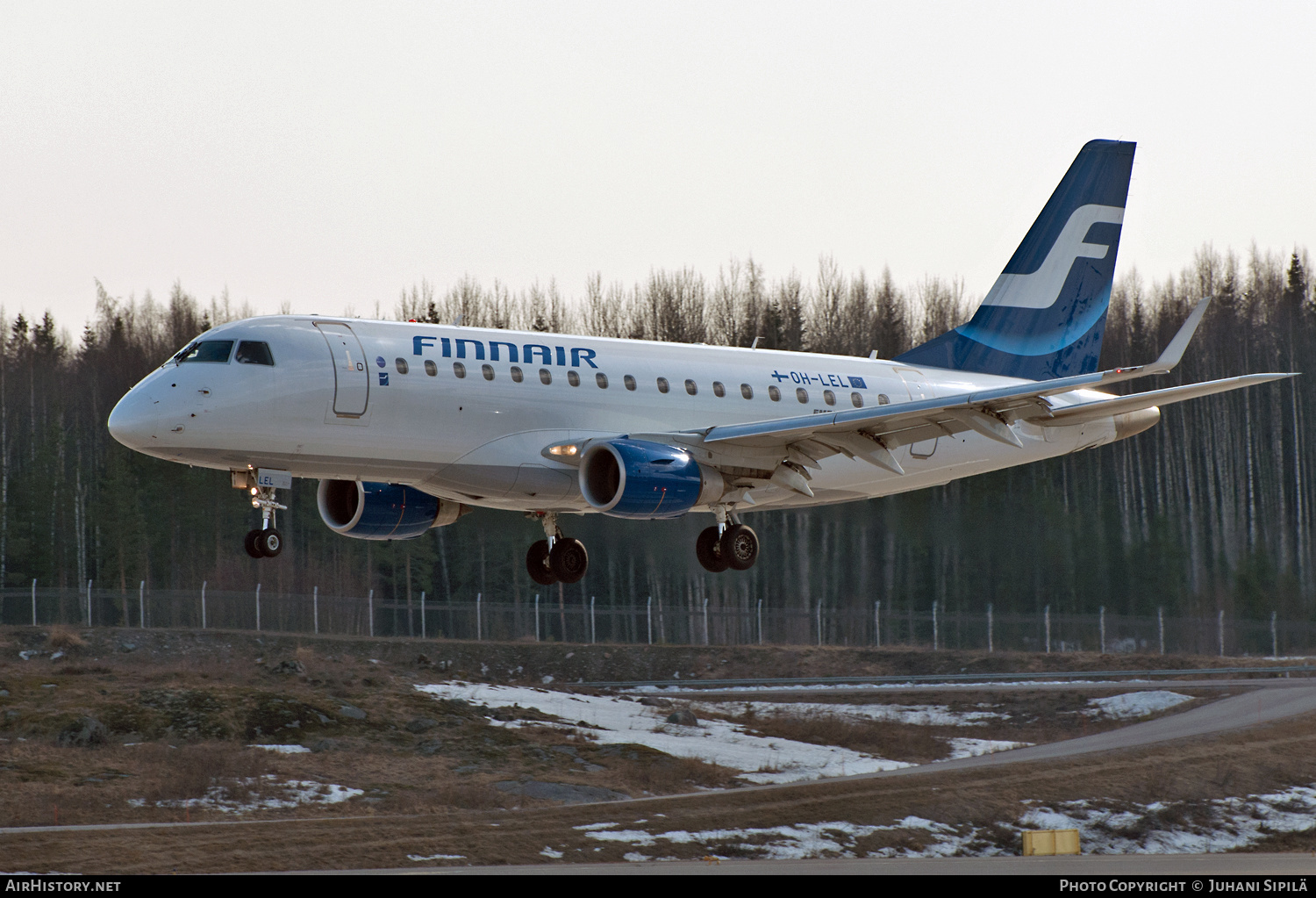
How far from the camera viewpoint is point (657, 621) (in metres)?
66.6

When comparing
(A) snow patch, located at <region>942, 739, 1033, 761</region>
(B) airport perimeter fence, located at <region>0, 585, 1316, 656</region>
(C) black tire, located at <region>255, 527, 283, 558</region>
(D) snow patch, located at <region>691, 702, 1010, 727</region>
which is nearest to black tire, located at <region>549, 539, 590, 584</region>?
(C) black tire, located at <region>255, 527, 283, 558</region>

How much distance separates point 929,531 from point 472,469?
32628 mm

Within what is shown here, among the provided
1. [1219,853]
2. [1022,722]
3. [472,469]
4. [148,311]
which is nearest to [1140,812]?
[1219,853]

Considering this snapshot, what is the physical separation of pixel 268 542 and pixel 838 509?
127 feet

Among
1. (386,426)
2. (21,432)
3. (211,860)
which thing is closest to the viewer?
(386,426)

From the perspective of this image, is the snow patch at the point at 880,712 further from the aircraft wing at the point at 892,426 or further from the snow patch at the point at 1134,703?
the aircraft wing at the point at 892,426

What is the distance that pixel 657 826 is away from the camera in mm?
44969

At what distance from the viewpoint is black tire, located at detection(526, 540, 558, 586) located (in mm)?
31703

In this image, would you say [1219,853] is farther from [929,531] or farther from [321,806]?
[321,806]

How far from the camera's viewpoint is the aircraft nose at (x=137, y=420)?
25250mm

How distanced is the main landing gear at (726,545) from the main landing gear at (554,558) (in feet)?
8.91

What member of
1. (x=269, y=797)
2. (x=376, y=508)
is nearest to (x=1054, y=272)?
(x=376, y=508)

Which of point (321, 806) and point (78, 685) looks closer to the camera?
point (321, 806)

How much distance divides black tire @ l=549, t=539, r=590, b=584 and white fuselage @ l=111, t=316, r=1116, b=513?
79.3 inches
